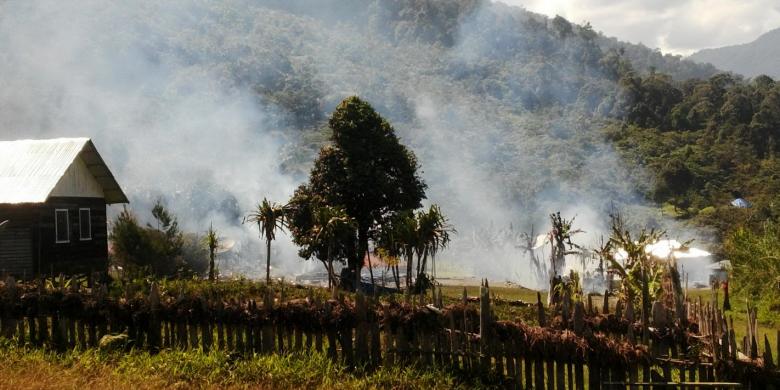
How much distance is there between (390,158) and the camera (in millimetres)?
38031

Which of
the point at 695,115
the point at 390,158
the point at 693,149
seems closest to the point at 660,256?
the point at 390,158

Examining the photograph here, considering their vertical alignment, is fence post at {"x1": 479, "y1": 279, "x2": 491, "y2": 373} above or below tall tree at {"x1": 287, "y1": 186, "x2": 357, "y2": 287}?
below

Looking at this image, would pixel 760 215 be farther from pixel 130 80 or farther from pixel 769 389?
pixel 130 80

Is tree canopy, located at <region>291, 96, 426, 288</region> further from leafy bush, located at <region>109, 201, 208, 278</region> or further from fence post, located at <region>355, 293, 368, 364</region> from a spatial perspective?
fence post, located at <region>355, 293, 368, 364</region>

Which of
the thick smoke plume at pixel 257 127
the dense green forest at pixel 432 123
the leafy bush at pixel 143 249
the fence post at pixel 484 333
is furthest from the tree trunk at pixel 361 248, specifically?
the fence post at pixel 484 333

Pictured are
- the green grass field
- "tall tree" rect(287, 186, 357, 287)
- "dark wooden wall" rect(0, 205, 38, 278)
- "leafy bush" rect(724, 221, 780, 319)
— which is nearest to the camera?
the green grass field

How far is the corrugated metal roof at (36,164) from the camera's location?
27109 mm

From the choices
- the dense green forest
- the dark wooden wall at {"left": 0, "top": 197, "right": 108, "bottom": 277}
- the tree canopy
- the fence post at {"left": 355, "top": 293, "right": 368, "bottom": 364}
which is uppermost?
the dense green forest

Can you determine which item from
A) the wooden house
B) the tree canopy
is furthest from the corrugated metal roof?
the tree canopy

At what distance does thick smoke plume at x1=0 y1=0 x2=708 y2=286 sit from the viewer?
8444 cm

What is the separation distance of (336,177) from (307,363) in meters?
25.2

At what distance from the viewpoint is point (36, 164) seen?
2909cm

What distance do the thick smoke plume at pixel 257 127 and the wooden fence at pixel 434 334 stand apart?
4534 centimetres

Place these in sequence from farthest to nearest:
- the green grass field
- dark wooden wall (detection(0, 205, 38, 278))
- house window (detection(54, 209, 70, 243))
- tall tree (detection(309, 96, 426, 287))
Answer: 1. tall tree (detection(309, 96, 426, 287))
2. house window (detection(54, 209, 70, 243))
3. dark wooden wall (detection(0, 205, 38, 278))
4. the green grass field
